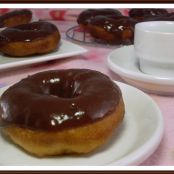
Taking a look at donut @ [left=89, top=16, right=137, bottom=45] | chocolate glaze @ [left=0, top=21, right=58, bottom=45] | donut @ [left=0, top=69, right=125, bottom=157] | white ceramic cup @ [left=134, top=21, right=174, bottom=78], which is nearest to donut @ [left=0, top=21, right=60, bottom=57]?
chocolate glaze @ [left=0, top=21, right=58, bottom=45]

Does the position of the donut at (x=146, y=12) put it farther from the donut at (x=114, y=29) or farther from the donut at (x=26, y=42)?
the donut at (x=26, y=42)

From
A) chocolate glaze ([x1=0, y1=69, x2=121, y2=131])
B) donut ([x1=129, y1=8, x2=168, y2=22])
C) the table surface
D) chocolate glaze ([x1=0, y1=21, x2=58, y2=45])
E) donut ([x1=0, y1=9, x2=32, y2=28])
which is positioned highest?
chocolate glaze ([x1=0, y1=69, x2=121, y2=131])

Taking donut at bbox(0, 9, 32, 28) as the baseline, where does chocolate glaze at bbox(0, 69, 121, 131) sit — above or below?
above

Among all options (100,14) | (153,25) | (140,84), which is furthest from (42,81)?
(100,14)

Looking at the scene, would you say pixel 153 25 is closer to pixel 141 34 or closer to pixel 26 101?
pixel 141 34

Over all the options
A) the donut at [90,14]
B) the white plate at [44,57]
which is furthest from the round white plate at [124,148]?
the donut at [90,14]

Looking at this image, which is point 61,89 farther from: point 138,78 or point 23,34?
point 23,34

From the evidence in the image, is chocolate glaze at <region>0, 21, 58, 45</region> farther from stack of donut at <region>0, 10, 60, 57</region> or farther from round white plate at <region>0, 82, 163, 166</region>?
round white plate at <region>0, 82, 163, 166</region>
